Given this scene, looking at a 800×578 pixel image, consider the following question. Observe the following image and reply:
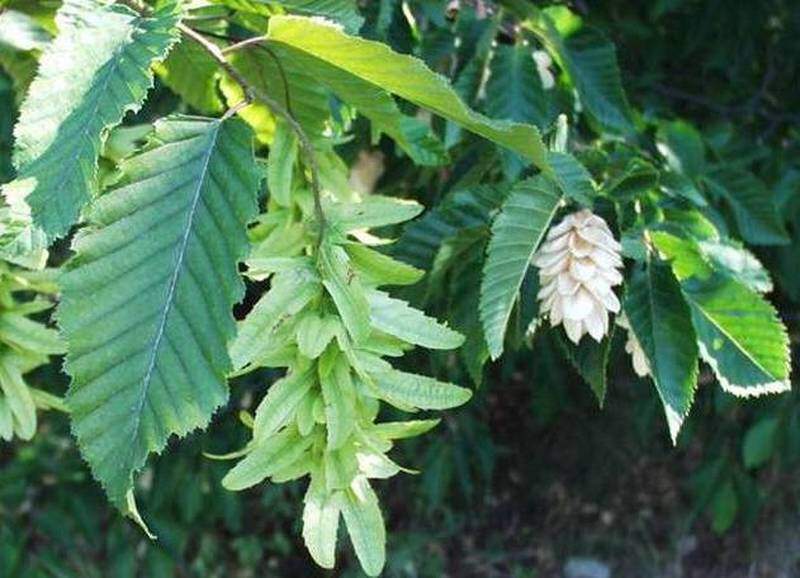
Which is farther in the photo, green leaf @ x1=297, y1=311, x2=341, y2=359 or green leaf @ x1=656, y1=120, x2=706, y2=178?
green leaf @ x1=656, y1=120, x2=706, y2=178

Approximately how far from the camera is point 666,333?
49.9 inches

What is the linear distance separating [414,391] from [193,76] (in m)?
0.52

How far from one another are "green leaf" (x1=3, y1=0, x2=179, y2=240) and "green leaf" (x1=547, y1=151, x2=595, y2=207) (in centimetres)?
44

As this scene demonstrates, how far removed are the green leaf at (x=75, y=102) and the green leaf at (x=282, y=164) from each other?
0.74 feet

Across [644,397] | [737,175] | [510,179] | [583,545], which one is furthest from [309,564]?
[510,179]

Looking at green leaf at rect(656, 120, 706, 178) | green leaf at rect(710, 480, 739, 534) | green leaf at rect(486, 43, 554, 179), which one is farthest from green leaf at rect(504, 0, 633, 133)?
green leaf at rect(710, 480, 739, 534)

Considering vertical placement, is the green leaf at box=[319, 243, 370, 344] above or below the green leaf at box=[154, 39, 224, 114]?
above

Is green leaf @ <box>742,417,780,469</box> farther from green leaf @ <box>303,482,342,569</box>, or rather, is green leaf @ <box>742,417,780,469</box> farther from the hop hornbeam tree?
green leaf @ <box>303,482,342,569</box>

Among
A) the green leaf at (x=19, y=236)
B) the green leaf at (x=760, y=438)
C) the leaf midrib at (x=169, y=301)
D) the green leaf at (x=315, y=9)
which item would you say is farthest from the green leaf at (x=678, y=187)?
the green leaf at (x=760, y=438)

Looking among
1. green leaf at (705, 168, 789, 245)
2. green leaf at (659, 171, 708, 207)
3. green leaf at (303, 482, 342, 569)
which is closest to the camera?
green leaf at (303, 482, 342, 569)

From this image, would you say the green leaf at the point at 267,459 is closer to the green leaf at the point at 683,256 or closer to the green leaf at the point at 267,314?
the green leaf at the point at 267,314

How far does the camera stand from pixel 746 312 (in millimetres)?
1279

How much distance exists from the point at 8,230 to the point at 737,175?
4.44 feet

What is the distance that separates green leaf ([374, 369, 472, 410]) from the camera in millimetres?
1063
